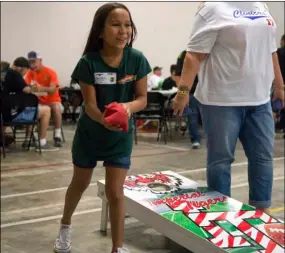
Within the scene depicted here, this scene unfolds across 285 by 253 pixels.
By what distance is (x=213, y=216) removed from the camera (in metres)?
2.56

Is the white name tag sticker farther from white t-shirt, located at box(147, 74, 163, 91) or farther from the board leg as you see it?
white t-shirt, located at box(147, 74, 163, 91)

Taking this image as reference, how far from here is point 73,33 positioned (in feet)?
36.1

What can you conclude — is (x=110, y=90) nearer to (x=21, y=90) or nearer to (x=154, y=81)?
(x=21, y=90)

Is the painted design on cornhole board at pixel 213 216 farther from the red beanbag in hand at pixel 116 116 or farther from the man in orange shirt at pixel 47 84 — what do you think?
the man in orange shirt at pixel 47 84

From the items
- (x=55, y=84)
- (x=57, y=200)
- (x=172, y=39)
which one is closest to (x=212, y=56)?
(x=57, y=200)

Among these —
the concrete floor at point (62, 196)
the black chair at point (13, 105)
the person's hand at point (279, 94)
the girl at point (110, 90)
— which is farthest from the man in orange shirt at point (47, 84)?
the girl at point (110, 90)

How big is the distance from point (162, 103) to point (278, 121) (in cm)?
244

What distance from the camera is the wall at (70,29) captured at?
10414 millimetres

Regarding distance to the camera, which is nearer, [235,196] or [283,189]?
[235,196]

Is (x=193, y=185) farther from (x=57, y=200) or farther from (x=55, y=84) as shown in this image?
(x=55, y=84)

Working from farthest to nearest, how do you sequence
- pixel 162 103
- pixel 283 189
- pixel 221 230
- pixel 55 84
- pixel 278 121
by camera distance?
pixel 278 121
pixel 162 103
pixel 55 84
pixel 283 189
pixel 221 230

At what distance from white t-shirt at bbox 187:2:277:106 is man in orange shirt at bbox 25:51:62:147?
446 cm

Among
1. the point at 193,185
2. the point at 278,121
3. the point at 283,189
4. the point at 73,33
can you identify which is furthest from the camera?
the point at 73,33

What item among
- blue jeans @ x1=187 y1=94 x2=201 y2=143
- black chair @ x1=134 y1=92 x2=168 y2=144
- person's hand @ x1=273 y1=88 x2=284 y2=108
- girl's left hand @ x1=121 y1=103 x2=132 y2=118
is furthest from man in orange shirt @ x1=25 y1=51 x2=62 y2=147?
girl's left hand @ x1=121 y1=103 x2=132 y2=118
